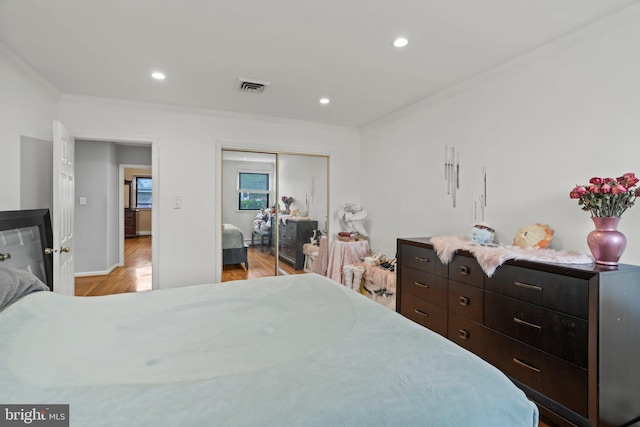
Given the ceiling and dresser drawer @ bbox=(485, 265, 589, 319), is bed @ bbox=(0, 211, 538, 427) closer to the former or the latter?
dresser drawer @ bbox=(485, 265, 589, 319)

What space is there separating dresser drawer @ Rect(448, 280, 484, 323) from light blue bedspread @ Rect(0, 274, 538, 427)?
109cm

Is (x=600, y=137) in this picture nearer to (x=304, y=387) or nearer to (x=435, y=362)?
(x=435, y=362)

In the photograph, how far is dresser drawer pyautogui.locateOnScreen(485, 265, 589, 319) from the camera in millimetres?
1593

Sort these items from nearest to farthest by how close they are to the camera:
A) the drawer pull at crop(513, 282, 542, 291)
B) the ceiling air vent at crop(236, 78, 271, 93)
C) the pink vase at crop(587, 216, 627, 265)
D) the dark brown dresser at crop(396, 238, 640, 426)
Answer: the dark brown dresser at crop(396, 238, 640, 426), the pink vase at crop(587, 216, 627, 265), the drawer pull at crop(513, 282, 542, 291), the ceiling air vent at crop(236, 78, 271, 93)

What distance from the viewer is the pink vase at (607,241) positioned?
166 centimetres

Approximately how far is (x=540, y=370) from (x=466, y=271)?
69 centimetres

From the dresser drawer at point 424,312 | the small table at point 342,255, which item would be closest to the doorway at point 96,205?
the small table at point 342,255

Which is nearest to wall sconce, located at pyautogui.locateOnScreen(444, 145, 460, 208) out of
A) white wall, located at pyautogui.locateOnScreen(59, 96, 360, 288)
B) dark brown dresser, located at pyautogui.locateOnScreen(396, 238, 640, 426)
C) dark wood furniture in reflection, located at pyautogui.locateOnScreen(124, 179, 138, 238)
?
dark brown dresser, located at pyautogui.locateOnScreen(396, 238, 640, 426)

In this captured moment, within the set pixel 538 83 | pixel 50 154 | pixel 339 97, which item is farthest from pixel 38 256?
pixel 538 83

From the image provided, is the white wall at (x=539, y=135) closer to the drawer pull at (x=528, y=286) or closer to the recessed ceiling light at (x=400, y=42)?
the drawer pull at (x=528, y=286)

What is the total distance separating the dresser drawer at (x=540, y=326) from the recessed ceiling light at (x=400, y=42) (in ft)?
5.95

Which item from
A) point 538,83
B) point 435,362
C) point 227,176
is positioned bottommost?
point 435,362

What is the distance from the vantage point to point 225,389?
85 cm

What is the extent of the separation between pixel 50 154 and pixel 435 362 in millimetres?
3761
